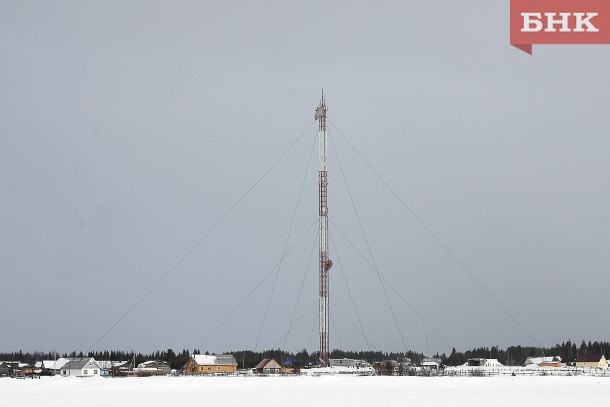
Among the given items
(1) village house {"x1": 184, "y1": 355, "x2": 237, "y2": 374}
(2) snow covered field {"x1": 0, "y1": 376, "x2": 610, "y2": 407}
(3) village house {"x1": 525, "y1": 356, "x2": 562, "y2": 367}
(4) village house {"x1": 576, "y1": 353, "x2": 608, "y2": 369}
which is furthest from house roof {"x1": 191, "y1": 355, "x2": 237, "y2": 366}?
(4) village house {"x1": 576, "y1": 353, "x2": 608, "y2": 369}

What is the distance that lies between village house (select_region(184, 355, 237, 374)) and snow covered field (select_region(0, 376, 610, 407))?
4355 centimetres

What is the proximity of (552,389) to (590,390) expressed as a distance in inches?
98.5

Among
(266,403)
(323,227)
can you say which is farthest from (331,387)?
(323,227)

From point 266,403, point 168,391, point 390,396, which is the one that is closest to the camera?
point 266,403

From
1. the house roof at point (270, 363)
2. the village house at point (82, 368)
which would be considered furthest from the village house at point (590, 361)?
the village house at point (82, 368)

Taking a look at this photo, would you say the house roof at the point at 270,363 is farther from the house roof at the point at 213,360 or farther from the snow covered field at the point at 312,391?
the snow covered field at the point at 312,391

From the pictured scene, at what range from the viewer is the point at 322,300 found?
71375 millimetres

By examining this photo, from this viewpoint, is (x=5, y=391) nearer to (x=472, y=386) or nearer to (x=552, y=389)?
(x=472, y=386)

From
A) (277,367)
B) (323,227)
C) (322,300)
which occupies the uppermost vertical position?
(323,227)

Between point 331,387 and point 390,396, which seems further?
point 331,387

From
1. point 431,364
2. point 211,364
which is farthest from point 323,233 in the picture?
point 431,364

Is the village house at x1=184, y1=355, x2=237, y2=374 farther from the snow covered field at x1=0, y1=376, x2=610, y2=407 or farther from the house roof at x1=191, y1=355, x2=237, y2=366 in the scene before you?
the snow covered field at x1=0, y1=376, x2=610, y2=407

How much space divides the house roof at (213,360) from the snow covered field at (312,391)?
44.7 meters

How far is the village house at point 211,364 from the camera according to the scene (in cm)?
10719
